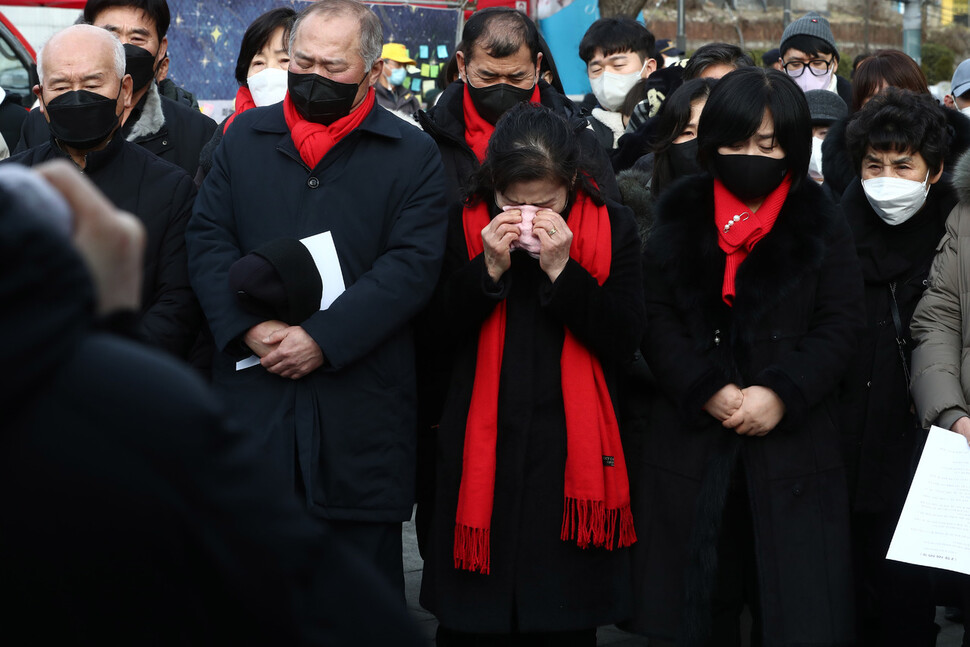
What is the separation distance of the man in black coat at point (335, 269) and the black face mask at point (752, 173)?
93cm

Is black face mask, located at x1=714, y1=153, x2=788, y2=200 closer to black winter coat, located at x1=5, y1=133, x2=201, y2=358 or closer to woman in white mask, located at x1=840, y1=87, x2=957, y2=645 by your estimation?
woman in white mask, located at x1=840, y1=87, x2=957, y2=645

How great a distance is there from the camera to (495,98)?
4.36 metres

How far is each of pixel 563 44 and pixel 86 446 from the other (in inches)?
352

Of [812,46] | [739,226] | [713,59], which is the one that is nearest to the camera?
[739,226]

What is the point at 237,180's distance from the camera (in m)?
3.77

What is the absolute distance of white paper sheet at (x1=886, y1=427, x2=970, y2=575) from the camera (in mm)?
3662

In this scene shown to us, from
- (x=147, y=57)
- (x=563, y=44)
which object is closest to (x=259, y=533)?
(x=147, y=57)

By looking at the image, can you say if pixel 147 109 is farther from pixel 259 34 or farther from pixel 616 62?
pixel 616 62

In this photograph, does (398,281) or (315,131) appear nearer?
(398,281)

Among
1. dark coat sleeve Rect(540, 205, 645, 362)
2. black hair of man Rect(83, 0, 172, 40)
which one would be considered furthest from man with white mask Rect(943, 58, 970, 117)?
black hair of man Rect(83, 0, 172, 40)

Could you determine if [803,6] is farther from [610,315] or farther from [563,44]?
[610,315]

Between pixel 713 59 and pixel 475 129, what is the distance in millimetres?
1826

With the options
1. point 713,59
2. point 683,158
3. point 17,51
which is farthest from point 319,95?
point 17,51

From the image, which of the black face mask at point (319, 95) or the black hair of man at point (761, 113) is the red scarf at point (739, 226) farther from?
the black face mask at point (319, 95)
